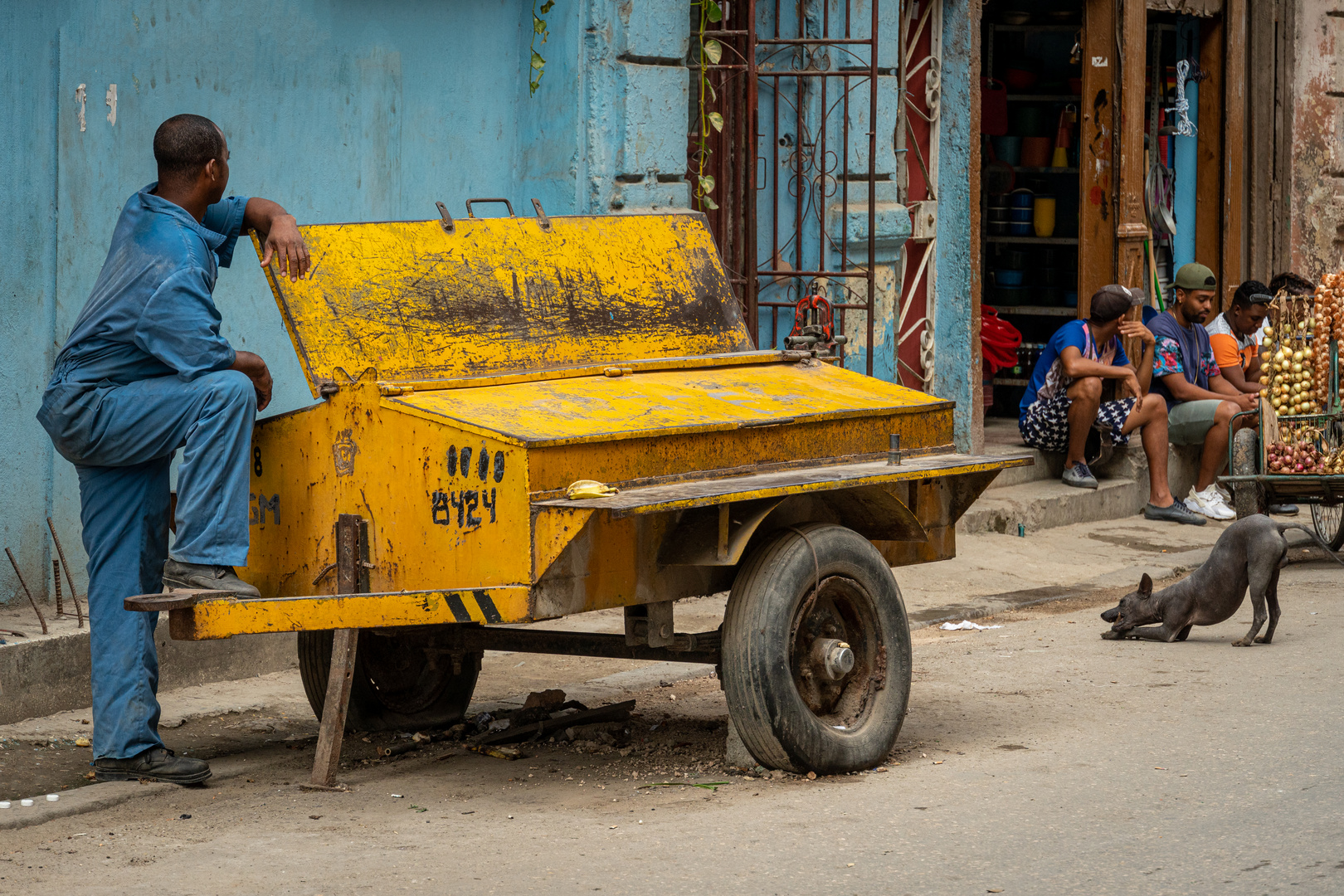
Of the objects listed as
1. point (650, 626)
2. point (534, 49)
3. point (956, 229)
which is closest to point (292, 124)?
point (534, 49)

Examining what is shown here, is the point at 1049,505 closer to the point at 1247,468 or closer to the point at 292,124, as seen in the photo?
the point at 1247,468

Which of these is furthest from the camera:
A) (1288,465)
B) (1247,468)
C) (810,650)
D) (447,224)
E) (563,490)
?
(1247,468)

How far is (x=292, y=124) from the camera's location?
724 cm

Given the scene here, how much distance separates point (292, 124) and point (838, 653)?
11.4 ft

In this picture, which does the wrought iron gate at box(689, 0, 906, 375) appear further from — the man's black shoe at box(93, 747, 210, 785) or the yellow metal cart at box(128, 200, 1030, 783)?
the man's black shoe at box(93, 747, 210, 785)

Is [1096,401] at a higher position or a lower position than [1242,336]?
lower

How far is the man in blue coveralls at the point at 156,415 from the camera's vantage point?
4.80 meters

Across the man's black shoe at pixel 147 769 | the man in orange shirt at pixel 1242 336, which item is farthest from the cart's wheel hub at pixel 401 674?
the man in orange shirt at pixel 1242 336

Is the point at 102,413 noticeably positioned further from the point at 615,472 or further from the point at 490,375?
the point at 615,472

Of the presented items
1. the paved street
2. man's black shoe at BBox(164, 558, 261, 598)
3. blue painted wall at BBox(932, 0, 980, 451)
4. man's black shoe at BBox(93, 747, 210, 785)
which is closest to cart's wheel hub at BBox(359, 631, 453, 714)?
the paved street

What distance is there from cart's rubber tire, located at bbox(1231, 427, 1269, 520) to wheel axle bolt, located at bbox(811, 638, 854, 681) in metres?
5.05

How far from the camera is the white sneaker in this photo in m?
11.4

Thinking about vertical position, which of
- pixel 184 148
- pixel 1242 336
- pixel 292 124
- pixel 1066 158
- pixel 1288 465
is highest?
pixel 1066 158

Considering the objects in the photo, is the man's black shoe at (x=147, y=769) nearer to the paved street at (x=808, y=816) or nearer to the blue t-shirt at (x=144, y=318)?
the paved street at (x=808, y=816)
